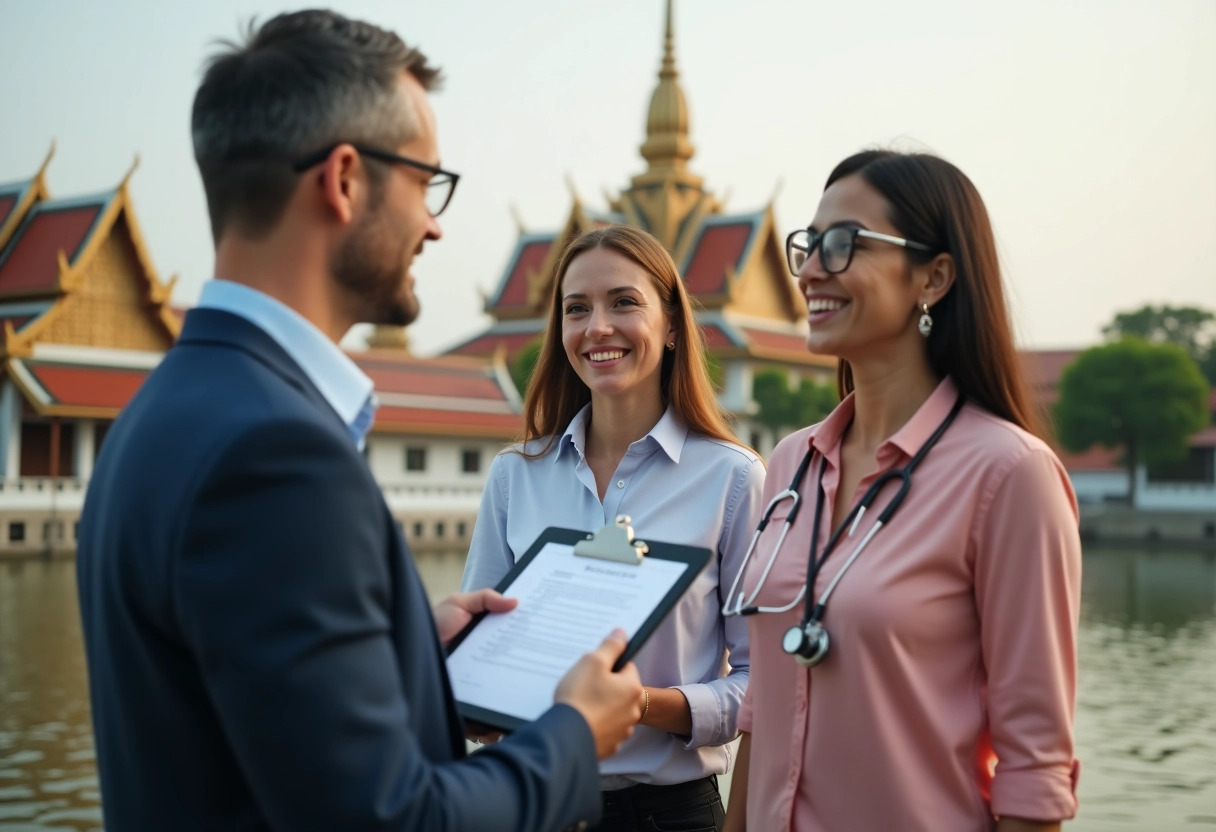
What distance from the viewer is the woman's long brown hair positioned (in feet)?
8.34

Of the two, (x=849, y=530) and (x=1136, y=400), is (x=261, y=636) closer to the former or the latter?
(x=849, y=530)

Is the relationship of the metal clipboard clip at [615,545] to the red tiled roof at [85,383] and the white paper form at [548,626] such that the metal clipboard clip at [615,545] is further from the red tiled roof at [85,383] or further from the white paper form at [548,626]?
the red tiled roof at [85,383]

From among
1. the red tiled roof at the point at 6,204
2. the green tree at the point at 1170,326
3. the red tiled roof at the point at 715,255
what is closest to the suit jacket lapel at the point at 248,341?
the red tiled roof at the point at 6,204

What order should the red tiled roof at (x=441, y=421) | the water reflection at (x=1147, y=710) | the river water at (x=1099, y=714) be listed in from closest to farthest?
the river water at (x=1099, y=714), the water reflection at (x=1147, y=710), the red tiled roof at (x=441, y=421)

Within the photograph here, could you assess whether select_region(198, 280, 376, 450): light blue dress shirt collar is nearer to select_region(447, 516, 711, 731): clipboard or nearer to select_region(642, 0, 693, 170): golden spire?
select_region(447, 516, 711, 731): clipboard

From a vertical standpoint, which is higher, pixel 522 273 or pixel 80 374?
pixel 522 273

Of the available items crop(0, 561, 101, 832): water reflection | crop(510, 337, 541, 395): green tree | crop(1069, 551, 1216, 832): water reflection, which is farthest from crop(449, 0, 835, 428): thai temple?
crop(0, 561, 101, 832): water reflection

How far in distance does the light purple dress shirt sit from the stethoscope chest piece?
0.51 metres

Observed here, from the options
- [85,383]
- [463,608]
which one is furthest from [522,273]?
[463,608]

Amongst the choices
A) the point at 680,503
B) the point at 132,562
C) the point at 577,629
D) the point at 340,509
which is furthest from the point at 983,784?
the point at 132,562

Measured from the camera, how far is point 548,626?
1472 millimetres

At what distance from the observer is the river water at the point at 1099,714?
584cm

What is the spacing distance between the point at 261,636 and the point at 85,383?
2046 centimetres

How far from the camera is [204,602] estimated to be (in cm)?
107
